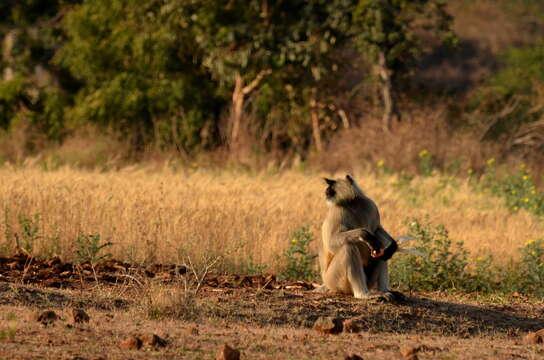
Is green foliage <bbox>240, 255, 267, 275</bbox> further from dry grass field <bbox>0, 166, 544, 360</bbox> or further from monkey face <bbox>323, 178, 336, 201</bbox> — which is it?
monkey face <bbox>323, 178, 336, 201</bbox>

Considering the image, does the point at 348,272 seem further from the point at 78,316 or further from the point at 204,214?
the point at 204,214

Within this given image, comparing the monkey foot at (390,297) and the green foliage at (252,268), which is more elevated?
the monkey foot at (390,297)

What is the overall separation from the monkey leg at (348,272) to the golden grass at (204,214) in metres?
1.96

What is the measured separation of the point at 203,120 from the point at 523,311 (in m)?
15.6

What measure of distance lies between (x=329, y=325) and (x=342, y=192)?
150 cm

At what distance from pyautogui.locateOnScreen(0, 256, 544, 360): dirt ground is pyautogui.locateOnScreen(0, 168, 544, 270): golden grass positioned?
1580 millimetres

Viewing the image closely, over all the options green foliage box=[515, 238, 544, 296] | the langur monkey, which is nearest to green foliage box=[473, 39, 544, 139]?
green foliage box=[515, 238, 544, 296]

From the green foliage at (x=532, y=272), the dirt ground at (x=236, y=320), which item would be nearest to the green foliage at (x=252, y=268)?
the dirt ground at (x=236, y=320)

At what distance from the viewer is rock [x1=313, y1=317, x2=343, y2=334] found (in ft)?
20.7

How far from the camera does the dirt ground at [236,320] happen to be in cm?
554

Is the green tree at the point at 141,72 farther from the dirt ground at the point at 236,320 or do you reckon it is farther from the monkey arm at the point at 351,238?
the monkey arm at the point at 351,238

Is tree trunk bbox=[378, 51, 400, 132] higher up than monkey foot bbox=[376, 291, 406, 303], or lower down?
higher up

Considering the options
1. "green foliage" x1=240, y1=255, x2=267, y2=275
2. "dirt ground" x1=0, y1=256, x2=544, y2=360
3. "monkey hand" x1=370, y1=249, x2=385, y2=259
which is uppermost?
"monkey hand" x1=370, y1=249, x2=385, y2=259

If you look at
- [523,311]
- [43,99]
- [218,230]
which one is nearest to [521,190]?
[218,230]
